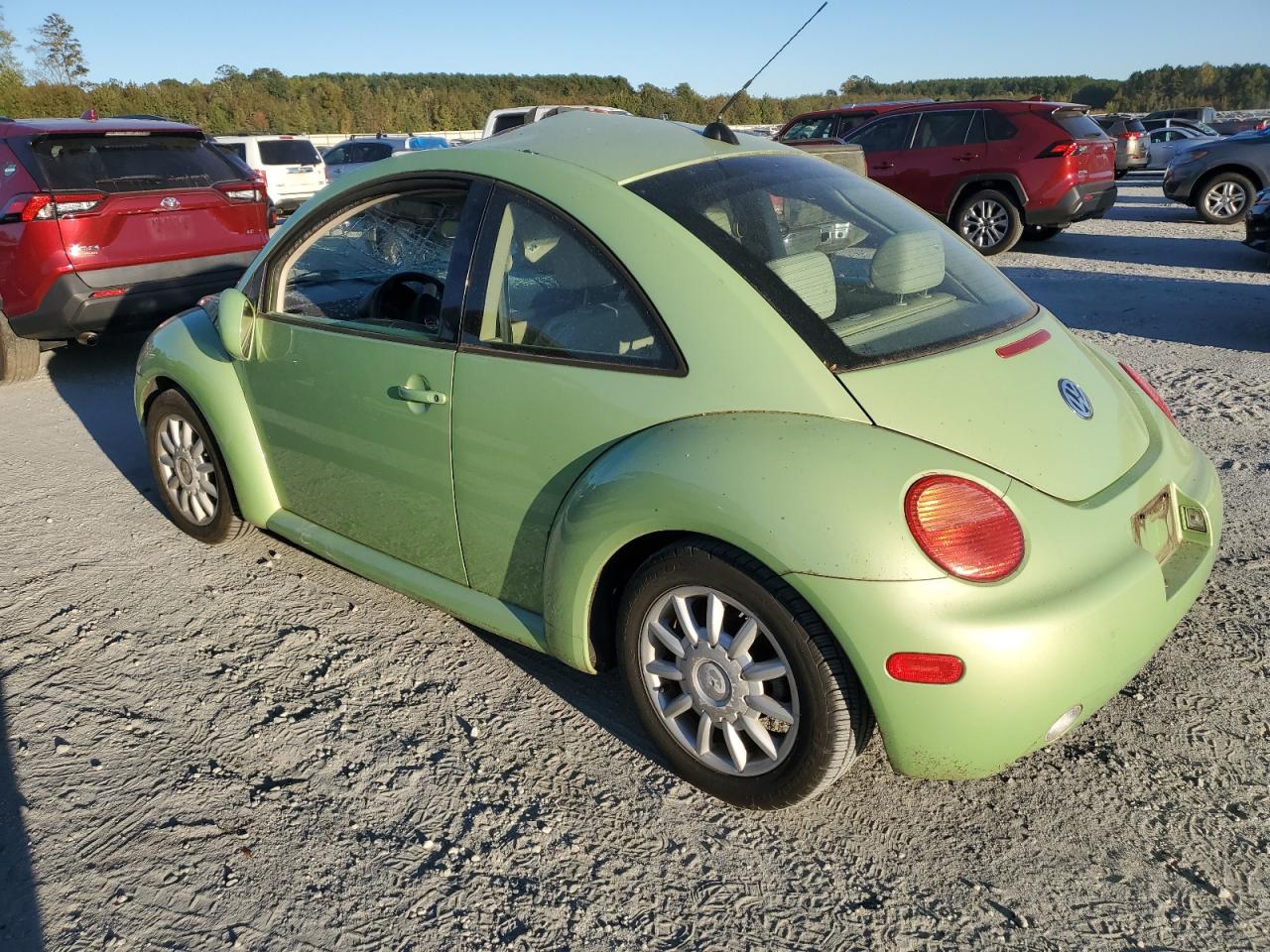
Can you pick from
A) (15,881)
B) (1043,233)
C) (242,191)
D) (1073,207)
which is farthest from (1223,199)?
(15,881)

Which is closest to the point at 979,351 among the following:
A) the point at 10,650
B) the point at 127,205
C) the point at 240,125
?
the point at 10,650

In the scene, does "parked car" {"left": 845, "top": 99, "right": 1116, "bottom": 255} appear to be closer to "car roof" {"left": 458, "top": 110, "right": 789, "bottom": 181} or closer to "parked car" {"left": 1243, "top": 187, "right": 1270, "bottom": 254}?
"parked car" {"left": 1243, "top": 187, "right": 1270, "bottom": 254}

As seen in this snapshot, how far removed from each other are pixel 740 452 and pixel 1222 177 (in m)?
14.1

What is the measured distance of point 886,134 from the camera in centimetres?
1264

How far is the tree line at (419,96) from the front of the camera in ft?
125

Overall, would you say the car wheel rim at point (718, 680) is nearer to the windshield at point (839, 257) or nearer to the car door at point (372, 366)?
the windshield at point (839, 257)

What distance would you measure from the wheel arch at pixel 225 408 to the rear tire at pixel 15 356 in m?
3.70

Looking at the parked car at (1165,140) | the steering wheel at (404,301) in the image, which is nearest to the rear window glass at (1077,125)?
the steering wheel at (404,301)

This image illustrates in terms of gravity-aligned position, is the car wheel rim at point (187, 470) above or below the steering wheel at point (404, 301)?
below

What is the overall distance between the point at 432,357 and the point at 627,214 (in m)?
0.76

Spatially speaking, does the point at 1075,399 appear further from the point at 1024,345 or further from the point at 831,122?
the point at 831,122

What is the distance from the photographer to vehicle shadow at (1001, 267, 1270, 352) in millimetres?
7551

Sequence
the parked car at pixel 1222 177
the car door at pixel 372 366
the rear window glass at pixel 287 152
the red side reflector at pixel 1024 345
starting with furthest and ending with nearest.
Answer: the rear window glass at pixel 287 152, the parked car at pixel 1222 177, the car door at pixel 372 366, the red side reflector at pixel 1024 345

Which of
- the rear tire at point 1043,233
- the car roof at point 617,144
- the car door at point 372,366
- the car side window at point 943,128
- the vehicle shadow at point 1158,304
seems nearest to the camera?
Answer: the car roof at point 617,144
